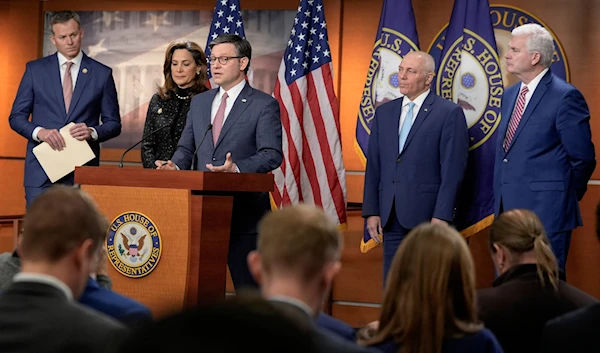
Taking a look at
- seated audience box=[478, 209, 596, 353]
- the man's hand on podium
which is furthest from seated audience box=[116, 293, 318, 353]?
the man's hand on podium

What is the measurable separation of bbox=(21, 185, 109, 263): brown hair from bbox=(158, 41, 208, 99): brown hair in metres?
3.44

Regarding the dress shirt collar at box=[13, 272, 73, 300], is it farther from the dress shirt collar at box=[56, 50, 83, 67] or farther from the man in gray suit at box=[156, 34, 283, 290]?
the dress shirt collar at box=[56, 50, 83, 67]

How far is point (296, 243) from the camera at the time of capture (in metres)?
1.45

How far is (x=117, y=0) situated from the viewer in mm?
7227

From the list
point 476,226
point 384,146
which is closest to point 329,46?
point 384,146

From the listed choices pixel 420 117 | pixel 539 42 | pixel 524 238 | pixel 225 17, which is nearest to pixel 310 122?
pixel 225 17

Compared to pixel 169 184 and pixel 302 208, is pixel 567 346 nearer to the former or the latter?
pixel 302 208

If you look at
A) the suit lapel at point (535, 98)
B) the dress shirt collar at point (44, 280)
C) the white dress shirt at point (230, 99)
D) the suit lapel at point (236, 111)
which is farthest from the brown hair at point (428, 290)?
the suit lapel at point (535, 98)

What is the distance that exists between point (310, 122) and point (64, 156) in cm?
186

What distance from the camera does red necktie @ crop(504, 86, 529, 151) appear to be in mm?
4855

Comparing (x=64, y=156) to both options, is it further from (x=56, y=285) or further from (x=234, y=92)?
(x=56, y=285)

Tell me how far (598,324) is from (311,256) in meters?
0.87

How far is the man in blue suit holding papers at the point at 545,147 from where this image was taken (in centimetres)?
465

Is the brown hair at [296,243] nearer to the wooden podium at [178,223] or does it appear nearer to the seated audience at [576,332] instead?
the seated audience at [576,332]
